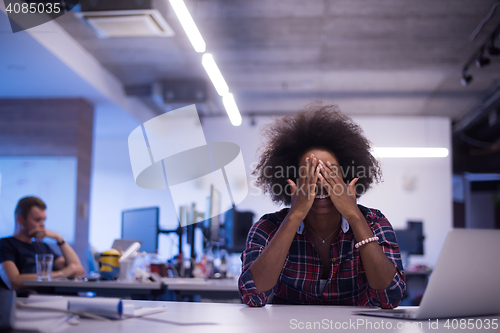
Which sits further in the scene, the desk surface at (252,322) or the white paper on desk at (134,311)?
the white paper on desk at (134,311)

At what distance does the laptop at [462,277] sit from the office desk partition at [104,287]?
1927 millimetres

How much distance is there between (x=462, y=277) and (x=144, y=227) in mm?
2660

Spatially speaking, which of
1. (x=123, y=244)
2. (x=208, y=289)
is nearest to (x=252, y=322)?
(x=208, y=289)

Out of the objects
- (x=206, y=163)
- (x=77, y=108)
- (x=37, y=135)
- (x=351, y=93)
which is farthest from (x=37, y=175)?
(x=351, y=93)

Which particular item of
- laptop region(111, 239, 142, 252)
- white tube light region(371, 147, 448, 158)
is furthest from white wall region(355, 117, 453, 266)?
laptop region(111, 239, 142, 252)

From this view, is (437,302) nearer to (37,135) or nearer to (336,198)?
(336,198)

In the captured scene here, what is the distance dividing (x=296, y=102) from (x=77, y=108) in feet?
10.7

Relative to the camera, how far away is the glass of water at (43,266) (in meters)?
2.62

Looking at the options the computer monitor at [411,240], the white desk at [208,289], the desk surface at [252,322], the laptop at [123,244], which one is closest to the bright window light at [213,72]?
the laptop at [123,244]

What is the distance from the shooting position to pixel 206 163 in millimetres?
A: 7406

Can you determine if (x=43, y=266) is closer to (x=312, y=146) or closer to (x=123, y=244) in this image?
(x=123, y=244)

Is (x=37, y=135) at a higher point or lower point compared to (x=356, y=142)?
higher

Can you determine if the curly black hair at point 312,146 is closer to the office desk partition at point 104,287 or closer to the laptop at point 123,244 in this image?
the office desk partition at point 104,287

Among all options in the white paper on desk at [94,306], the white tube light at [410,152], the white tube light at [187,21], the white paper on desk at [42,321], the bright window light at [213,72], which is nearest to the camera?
the white paper on desk at [42,321]
